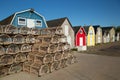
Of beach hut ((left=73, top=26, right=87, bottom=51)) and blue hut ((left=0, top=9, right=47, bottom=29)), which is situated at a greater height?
blue hut ((left=0, top=9, right=47, bottom=29))

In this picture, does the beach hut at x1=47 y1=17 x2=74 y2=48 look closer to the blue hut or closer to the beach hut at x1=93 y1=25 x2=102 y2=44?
the blue hut

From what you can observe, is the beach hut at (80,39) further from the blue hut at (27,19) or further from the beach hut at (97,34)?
the beach hut at (97,34)

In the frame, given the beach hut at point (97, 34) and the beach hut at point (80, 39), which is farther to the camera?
the beach hut at point (97, 34)

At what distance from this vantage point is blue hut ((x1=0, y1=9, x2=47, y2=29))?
18.6 meters

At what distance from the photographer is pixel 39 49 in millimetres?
11938

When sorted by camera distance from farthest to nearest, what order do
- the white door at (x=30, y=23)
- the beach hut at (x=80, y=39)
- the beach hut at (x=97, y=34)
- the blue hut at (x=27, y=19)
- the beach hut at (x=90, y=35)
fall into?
the beach hut at (x=97, y=34), the beach hut at (x=90, y=35), the beach hut at (x=80, y=39), the white door at (x=30, y=23), the blue hut at (x=27, y=19)

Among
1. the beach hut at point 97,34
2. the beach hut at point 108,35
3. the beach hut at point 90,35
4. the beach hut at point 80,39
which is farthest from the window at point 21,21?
the beach hut at point 108,35

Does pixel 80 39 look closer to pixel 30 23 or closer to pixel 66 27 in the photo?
pixel 66 27

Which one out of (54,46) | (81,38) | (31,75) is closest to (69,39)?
(81,38)

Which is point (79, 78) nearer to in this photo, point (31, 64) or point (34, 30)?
point (31, 64)

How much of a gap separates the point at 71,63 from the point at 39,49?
4.09 meters

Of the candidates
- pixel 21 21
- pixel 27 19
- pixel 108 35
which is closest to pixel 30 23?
pixel 27 19

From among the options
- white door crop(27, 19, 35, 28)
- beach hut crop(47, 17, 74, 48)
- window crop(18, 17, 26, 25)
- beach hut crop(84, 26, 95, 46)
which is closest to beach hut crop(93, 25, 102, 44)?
beach hut crop(84, 26, 95, 46)

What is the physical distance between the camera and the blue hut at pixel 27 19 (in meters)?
18.6
